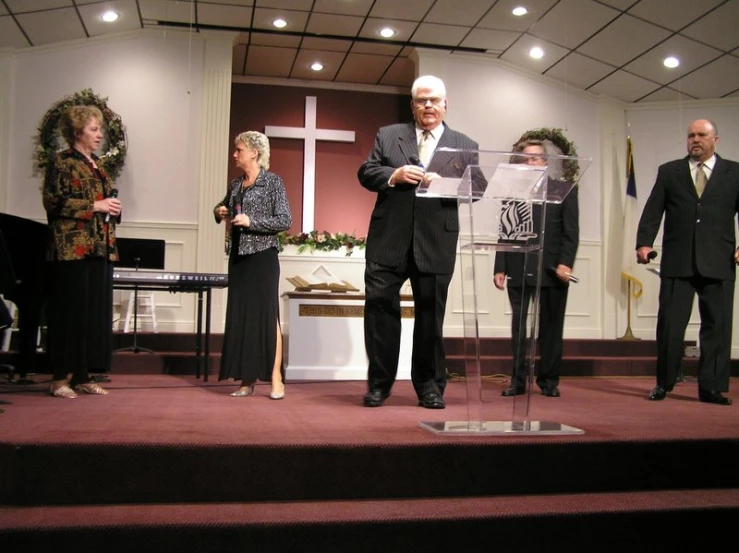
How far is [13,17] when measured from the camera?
7.11m

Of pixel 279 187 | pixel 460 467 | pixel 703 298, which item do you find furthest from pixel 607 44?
pixel 460 467

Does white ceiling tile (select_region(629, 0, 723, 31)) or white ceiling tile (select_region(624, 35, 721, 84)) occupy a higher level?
white ceiling tile (select_region(629, 0, 723, 31))

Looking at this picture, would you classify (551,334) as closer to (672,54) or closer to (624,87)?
(672,54)

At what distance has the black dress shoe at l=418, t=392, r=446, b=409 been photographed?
10.8 ft

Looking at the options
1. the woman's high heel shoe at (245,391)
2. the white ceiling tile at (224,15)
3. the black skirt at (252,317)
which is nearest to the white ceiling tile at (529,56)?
the white ceiling tile at (224,15)

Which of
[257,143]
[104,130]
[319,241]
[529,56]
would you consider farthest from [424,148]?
[529,56]

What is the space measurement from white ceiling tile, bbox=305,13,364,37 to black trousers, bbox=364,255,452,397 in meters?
4.98

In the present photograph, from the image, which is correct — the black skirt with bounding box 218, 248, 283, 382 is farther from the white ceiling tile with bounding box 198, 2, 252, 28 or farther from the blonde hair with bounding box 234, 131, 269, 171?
the white ceiling tile with bounding box 198, 2, 252, 28

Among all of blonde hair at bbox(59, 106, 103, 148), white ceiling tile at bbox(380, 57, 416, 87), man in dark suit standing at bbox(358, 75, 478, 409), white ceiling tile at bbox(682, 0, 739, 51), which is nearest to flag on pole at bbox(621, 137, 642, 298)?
white ceiling tile at bbox(682, 0, 739, 51)

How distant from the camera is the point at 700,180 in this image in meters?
4.13

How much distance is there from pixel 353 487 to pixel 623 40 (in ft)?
22.1

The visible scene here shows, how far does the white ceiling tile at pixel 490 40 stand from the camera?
26.2 ft

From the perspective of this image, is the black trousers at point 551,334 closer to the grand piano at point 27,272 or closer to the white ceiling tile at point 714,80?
the grand piano at point 27,272

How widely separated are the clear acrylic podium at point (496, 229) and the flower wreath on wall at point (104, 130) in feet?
19.2
